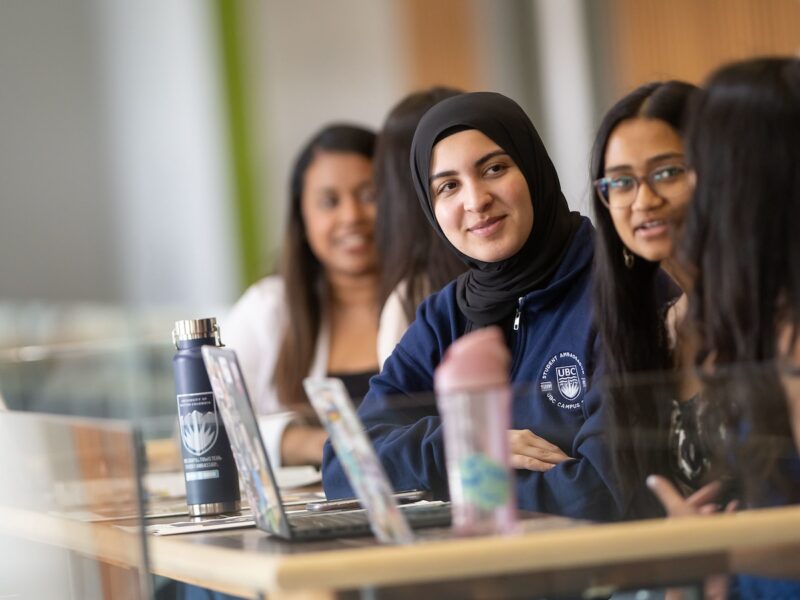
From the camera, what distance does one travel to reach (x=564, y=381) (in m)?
1.73

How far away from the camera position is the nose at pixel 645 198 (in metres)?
2.07

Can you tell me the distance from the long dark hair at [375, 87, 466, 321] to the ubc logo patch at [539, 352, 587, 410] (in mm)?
815

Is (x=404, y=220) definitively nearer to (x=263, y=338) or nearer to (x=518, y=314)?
(x=263, y=338)

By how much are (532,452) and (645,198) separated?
0.73 m

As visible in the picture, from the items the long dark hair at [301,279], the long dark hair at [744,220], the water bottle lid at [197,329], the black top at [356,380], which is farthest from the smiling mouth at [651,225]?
the long dark hair at [301,279]

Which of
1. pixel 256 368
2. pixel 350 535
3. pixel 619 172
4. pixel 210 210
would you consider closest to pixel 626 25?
pixel 210 210

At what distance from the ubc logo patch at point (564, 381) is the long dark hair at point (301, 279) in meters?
1.44

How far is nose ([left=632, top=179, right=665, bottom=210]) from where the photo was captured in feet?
6.81

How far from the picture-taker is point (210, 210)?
333 inches

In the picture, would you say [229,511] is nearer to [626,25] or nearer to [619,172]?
[619,172]

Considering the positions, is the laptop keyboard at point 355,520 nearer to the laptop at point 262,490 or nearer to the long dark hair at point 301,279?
the laptop at point 262,490

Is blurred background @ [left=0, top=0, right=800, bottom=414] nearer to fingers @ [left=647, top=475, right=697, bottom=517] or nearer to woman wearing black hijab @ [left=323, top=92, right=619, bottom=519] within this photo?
woman wearing black hijab @ [left=323, top=92, right=619, bottom=519]

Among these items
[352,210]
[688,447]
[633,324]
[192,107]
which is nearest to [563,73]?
[192,107]

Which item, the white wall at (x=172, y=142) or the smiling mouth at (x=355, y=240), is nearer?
the smiling mouth at (x=355, y=240)
